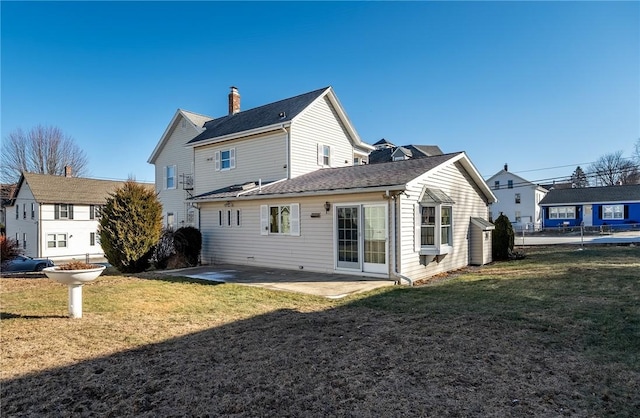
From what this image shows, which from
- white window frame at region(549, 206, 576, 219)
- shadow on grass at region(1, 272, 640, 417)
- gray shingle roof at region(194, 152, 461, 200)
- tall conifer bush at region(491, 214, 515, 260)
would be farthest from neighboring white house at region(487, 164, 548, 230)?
shadow on grass at region(1, 272, 640, 417)

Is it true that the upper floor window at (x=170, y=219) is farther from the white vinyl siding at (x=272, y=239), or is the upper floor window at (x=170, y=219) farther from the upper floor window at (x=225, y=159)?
the white vinyl siding at (x=272, y=239)

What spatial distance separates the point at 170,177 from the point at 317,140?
12.5 meters

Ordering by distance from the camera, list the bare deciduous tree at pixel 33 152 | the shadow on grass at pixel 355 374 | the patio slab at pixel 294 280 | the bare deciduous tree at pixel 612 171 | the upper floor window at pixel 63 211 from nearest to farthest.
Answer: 1. the shadow on grass at pixel 355 374
2. the patio slab at pixel 294 280
3. the upper floor window at pixel 63 211
4. the bare deciduous tree at pixel 33 152
5. the bare deciduous tree at pixel 612 171

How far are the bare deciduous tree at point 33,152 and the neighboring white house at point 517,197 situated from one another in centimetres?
5103

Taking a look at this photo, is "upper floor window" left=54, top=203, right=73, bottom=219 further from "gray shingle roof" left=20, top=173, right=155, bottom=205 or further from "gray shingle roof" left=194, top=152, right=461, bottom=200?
"gray shingle roof" left=194, top=152, right=461, bottom=200

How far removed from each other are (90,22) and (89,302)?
10709 millimetres

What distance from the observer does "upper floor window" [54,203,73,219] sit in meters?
30.9

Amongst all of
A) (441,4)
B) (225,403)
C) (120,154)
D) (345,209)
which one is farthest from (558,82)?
(120,154)

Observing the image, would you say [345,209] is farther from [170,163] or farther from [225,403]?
[170,163]

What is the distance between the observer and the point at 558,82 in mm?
16109

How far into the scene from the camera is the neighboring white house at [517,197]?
44219 millimetres

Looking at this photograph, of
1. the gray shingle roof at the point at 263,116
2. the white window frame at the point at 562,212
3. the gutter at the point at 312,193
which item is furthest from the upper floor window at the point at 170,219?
the white window frame at the point at 562,212

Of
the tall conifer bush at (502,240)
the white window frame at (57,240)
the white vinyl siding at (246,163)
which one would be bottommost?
the white window frame at (57,240)

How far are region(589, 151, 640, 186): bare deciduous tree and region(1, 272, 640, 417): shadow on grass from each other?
62593 mm
